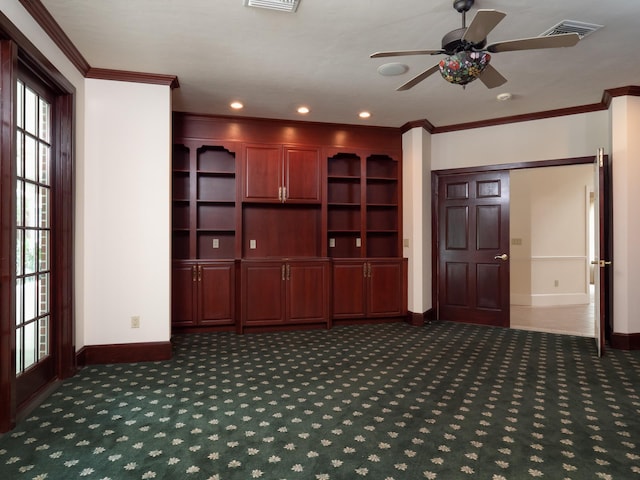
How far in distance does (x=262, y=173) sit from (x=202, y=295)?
5.76 feet

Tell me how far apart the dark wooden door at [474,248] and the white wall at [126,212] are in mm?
3776

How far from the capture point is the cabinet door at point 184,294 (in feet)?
16.3

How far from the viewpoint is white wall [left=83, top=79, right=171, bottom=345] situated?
3.83 m

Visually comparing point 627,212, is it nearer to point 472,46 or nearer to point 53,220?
point 472,46

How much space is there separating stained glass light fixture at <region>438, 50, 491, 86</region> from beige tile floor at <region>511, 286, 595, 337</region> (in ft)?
12.9

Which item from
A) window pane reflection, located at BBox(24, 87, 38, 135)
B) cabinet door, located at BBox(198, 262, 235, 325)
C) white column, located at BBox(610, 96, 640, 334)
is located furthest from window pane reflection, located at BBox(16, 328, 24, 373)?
white column, located at BBox(610, 96, 640, 334)

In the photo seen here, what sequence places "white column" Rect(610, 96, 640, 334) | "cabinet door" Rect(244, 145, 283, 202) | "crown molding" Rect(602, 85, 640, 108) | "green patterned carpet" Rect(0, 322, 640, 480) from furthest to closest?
"cabinet door" Rect(244, 145, 283, 202) → "white column" Rect(610, 96, 640, 334) → "crown molding" Rect(602, 85, 640, 108) → "green patterned carpet" Rect(0, 322, 640, 480)

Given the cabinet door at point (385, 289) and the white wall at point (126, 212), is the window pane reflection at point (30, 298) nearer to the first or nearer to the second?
the white wall at point (126, 212)

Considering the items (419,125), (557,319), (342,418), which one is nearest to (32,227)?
(342,418)

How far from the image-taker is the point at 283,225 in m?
5.73

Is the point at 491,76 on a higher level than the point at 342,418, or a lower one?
higher

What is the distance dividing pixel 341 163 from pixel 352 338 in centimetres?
258

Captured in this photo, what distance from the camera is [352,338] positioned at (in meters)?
4.82

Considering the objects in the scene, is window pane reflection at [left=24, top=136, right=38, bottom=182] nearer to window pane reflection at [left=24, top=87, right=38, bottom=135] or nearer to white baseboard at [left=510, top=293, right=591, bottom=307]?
window pane reflection at [left=24, top=87, right=38, bottom=135]
